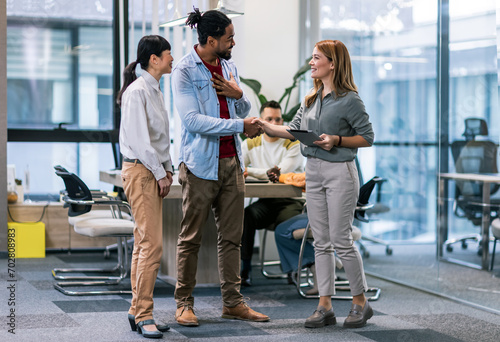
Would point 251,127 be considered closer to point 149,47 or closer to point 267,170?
point 149,47

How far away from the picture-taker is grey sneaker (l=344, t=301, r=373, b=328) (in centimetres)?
388

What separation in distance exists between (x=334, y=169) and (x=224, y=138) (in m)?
0.59

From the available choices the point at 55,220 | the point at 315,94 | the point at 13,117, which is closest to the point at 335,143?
the point at 315,94

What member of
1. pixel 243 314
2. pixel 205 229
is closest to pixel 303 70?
pixel 205 229

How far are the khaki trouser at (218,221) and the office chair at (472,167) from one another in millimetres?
1626

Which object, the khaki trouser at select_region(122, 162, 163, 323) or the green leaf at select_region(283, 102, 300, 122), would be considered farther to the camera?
the green leaf at select_region(283, 102, 300, 122)

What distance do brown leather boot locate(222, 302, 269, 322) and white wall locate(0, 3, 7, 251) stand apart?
2.89 metres

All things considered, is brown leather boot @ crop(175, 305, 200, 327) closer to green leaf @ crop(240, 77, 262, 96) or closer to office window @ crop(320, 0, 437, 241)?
office window @ crop(320, 0, 437, 241)

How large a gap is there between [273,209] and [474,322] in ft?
5.45

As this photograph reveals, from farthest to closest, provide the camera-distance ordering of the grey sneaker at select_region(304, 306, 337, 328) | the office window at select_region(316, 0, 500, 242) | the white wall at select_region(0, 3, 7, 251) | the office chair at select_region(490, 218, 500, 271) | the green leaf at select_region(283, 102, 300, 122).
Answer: the green leaf at select_region(283, 102, 300, 122)
the white wall at select_region(0, 3, 7, 251)
the office window at select_region(316, 0, 500, 242)
the office chair at select_region(490, 218, 500, 271)
the grey sneaker at select_region(304, 306, 337, 328)

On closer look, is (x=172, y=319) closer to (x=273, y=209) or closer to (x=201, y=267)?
(x=201, y=267)

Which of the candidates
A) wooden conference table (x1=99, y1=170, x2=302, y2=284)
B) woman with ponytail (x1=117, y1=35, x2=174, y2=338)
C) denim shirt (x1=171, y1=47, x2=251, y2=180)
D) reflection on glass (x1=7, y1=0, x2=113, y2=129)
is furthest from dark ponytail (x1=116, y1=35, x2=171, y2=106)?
reflection on glass (x1=7, y1=0, x2=113, y2=129)

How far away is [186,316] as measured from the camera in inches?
150

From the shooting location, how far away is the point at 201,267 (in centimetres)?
491
